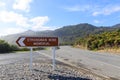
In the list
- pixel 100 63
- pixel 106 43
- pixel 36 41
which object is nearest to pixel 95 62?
pixel 100 63

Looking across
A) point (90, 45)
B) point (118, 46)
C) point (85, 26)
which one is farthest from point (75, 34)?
point (118, 46)

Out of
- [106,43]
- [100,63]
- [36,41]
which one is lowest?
[100,63]

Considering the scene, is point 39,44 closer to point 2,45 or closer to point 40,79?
point 40,79

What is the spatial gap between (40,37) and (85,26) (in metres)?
157

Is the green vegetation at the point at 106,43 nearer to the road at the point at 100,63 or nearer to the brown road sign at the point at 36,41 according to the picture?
the road at the point at 100,63

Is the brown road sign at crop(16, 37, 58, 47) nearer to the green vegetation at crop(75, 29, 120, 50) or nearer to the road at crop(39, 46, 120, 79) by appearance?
the road at crop(39, 46, 120, 79)

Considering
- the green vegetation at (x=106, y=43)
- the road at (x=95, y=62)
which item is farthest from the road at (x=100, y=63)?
the green vegetation at (x=106, y=43)

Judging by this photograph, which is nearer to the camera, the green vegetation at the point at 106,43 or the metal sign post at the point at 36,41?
the metal sign post at the point at 36,41

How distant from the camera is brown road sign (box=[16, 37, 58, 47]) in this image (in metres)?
14.4

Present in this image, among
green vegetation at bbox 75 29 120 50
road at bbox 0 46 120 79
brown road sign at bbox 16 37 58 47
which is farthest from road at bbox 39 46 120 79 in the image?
green vegetation at bbox 75 29 120 50

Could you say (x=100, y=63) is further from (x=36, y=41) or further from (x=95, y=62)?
(x=36, y=41)

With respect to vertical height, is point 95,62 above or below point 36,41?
below

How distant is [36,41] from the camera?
48.1 feet

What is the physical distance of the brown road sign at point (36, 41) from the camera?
14.4 metres
